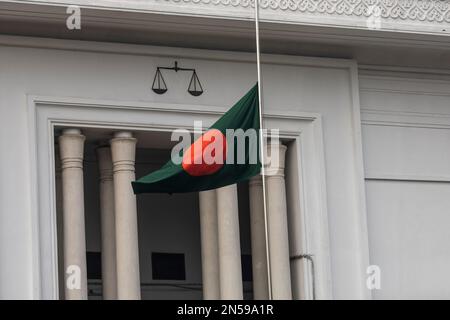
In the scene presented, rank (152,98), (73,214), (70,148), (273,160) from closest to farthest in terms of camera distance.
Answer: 1. (73,214)
2. (70,148)
3. (152,98)
4. (273,160)

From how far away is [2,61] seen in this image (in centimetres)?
1530

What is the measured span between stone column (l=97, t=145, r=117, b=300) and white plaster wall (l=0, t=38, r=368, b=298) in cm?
86

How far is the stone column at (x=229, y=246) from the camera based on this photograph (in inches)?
621

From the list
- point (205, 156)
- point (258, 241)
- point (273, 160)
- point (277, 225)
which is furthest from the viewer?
point (258, 241)

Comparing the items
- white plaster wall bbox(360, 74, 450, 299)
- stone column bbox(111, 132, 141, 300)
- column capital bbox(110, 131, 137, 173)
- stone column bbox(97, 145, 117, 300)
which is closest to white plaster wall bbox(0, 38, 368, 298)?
white plaster wall bbox(360, 74, 450, 299)

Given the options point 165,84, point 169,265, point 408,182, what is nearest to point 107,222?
point 165,84

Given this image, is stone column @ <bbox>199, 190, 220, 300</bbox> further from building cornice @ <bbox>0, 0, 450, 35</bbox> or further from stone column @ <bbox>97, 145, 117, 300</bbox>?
building cornice @ <bbox>0, 0, 450, 35</bbox>

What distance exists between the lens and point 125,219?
50.9 feet

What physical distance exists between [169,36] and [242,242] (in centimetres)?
365

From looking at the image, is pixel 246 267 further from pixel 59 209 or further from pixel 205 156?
pixel 205 156

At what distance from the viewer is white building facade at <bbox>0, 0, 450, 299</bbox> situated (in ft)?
49.8

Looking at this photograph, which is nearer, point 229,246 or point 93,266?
point 229,246

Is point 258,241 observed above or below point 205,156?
below

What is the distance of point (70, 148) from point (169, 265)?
3.29 metres
